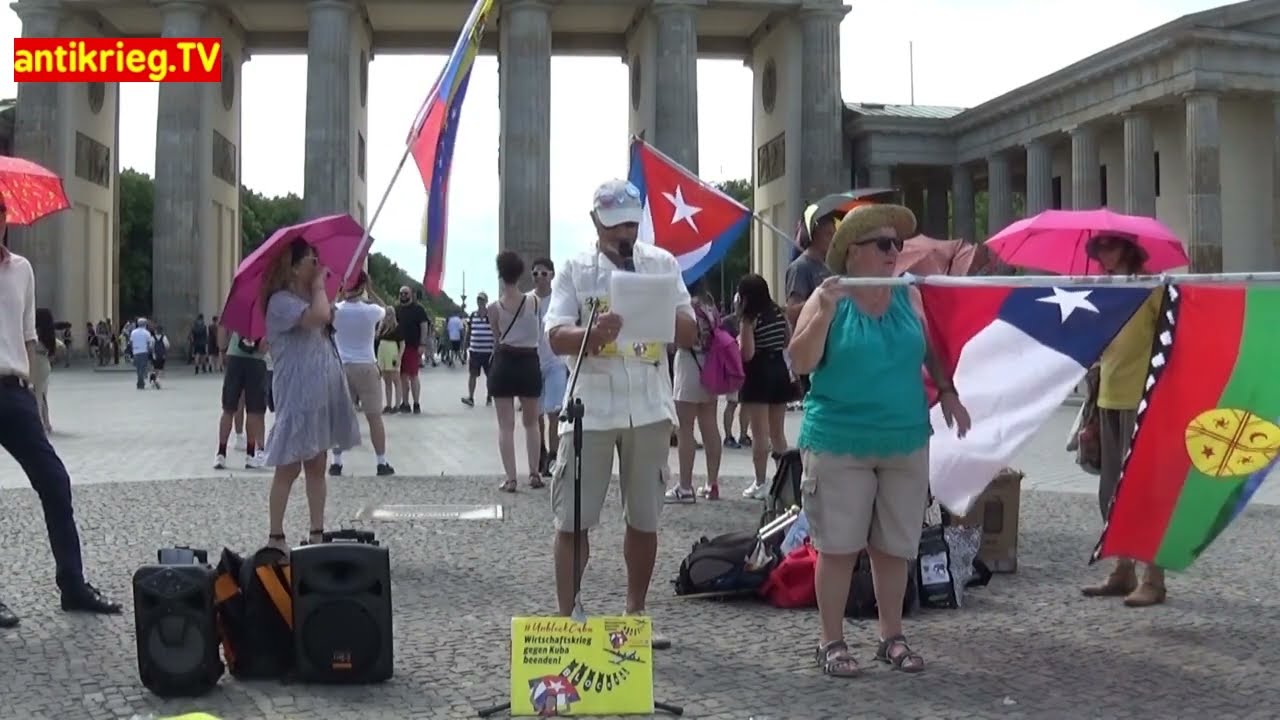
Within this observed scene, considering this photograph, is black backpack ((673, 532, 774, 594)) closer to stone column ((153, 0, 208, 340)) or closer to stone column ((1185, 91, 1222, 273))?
stone column ((1185, 91, 1222, 273))

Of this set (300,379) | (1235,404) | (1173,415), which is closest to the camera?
(1235,404)

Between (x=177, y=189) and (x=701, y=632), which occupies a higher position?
(x=177, y=189)

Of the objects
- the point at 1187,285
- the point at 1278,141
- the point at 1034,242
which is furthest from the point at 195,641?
the point at 1278,141

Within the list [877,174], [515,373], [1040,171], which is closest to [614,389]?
[515,373]

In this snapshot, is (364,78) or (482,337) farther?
(364,78)

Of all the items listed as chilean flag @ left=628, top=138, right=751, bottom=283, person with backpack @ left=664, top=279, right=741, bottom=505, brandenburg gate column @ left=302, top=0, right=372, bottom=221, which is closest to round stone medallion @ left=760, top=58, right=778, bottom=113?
brandenburg gate column @ left=302, top=0, right=372, bottom=221

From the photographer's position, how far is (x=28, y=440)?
6477 millimetres

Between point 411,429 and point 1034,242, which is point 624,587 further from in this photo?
point 411,429

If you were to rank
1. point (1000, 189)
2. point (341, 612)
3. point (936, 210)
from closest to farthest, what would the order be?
point (341, 612) → point (1000, 189) → point (936, 210)

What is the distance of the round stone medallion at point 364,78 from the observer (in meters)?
51.9

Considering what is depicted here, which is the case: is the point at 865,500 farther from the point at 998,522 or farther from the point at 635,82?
the point at 635,82

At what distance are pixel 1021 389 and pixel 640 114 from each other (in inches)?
1778

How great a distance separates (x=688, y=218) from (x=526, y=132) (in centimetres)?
3652

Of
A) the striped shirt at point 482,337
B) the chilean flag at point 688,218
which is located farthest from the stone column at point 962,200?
the chilean flag at point 688,218
